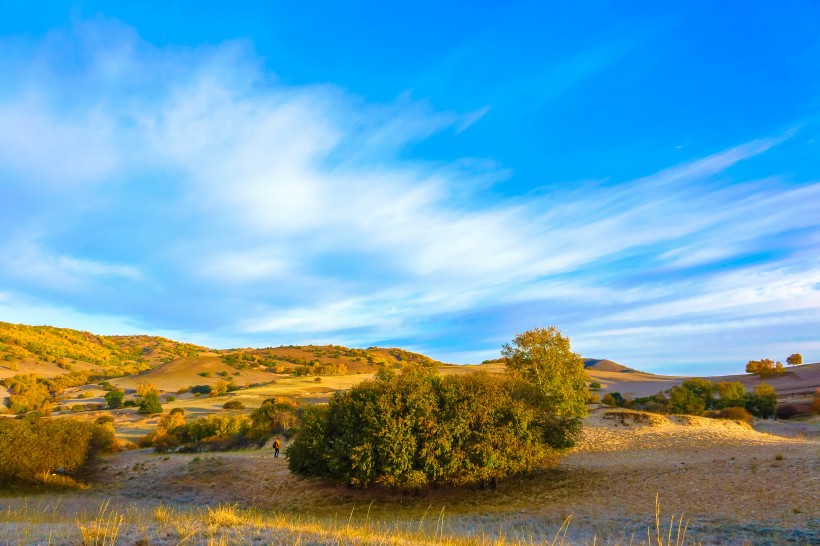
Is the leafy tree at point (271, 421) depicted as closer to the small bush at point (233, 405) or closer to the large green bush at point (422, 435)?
the small bush at point (233, 405)

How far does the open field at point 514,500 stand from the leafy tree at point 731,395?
1087 inches

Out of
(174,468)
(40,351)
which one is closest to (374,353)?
(40,351)

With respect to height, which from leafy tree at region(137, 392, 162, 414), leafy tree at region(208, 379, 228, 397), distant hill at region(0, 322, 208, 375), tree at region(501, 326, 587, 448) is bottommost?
leafy tree at region(137, 392, 162, 414)

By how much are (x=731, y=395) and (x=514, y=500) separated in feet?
185

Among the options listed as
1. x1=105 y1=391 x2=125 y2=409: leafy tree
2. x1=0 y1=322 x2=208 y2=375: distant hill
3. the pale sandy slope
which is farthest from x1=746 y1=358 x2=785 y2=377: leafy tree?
x1=0 y1=322 x2=208 y2=375: distant hill

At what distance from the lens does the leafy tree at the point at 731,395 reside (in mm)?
63219

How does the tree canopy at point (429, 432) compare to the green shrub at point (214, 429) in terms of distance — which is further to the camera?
the green shrub at point (214, 429)

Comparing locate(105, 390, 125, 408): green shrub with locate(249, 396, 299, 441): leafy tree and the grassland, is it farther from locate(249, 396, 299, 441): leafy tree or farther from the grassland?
locate(249, 396, 299, 441): leafy tree

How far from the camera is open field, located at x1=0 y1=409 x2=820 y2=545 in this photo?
1068cm

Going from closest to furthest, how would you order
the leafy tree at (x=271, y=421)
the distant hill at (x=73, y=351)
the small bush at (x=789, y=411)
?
1. the leafy tree at (x=271, y=421)
2. the small bush at (x=789, y=411)
3. the distant hill at (x=73, y=351)

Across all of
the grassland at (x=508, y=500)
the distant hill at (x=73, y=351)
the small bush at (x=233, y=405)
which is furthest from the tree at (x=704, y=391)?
the distant hill at (x=73, y=351)

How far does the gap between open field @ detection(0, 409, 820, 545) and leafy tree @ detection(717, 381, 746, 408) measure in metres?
27.6

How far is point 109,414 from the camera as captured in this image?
220ft

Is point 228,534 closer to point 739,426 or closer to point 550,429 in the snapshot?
point 550,429
